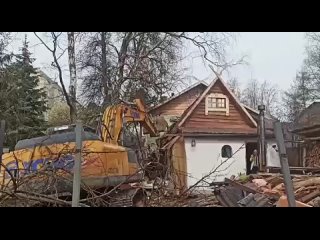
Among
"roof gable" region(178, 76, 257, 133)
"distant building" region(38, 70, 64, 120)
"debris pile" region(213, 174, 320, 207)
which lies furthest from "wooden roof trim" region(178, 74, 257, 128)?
"distant building" region(38, 70, 64, 120)

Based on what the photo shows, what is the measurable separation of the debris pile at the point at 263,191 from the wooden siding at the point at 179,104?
0.85m

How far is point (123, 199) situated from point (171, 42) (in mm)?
1682

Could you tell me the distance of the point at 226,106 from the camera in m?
3.86

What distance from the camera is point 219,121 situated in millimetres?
3918

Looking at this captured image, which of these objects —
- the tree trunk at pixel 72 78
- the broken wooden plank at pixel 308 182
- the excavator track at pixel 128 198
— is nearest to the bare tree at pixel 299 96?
the broken wooden plank at pixel 308 182

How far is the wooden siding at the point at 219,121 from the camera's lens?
3818mm

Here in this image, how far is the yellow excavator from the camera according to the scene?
2904 millimetres

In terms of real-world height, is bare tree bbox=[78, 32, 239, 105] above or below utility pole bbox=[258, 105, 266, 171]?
above

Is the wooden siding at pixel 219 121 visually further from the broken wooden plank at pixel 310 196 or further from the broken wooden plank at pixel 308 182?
the broken wooden plank at pixel 310 196

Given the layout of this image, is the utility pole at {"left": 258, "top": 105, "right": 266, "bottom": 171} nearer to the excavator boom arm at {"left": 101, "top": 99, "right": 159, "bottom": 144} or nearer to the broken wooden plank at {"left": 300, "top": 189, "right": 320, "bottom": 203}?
the broken wooden plank at {"left": 300, "top": 189, "right": 320, "bottom": 203}

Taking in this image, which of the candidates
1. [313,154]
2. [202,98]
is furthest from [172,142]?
[313,154]

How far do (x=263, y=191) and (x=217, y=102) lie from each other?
1.07 metres

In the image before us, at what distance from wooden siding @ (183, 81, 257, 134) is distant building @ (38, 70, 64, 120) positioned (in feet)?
4.18

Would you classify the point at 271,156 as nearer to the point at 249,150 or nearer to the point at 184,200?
the point at 249,150
